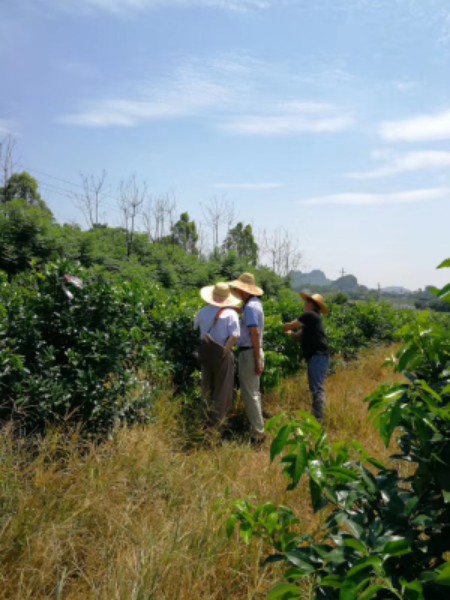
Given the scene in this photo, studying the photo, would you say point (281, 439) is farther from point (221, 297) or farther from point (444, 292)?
point (221, 297)

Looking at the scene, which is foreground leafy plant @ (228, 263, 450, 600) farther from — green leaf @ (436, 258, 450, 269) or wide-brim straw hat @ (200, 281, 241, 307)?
wide-brim straw hat @ (200, 281, 241, 307)

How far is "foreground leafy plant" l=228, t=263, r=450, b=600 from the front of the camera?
4.47 ft

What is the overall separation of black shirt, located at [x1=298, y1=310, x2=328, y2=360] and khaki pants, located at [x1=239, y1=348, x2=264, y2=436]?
1.06 meters

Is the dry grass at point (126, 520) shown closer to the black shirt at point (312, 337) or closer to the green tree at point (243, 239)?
the black shirt at point (312, 337)

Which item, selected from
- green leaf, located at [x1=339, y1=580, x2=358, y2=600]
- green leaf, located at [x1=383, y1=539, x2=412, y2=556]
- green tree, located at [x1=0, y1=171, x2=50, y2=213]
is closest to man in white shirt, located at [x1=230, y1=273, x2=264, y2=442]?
green leaf, located at [x1=383, y1=539, x2=412, y2=556]

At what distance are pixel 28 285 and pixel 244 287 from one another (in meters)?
2.39

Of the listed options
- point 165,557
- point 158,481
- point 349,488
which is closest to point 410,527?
point 349,488

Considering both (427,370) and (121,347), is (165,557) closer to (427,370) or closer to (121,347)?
(427,370)

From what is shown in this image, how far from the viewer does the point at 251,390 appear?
19.2ft

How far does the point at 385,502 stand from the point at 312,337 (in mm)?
4953

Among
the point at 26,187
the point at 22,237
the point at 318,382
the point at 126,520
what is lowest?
the point at 126,520

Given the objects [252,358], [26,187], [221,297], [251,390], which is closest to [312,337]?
[252,358]

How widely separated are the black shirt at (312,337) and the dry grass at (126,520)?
2430 mm

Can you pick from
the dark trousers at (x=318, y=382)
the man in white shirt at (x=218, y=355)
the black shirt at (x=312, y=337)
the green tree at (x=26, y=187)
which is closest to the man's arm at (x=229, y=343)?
the man in white shirt at (x=218, y=355)
